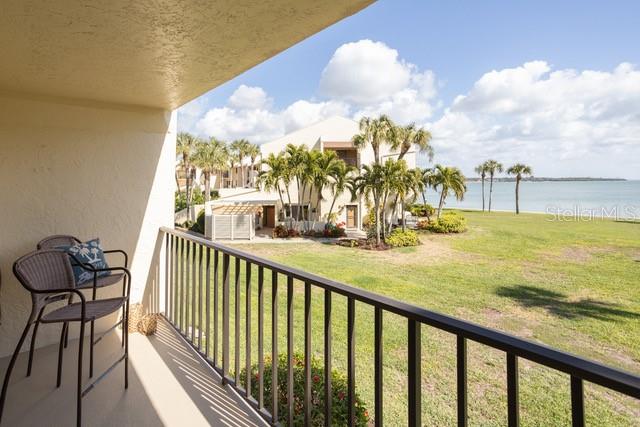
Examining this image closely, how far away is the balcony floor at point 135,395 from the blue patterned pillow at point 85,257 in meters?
0.64

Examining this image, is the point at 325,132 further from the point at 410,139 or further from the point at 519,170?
the point at 519,170

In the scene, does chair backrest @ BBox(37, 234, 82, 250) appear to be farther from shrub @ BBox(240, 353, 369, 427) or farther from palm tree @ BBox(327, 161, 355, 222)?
palm tree @ BBox(327, 161, 355, 222)

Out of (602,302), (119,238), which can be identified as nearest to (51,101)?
(119,238)

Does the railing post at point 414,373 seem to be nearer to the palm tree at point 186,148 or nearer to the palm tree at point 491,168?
the palm tree at point 186,148

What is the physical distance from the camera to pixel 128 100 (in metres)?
3.22

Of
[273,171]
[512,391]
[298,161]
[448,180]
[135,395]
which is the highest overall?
[298,161]

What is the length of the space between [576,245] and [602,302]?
9.74 metres

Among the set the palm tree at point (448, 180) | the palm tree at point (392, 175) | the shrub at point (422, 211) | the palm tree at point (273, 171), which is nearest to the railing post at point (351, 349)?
the palm tree at point (392, 175)

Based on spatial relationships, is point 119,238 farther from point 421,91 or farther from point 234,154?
point 421,91

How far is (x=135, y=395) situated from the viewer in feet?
7.29

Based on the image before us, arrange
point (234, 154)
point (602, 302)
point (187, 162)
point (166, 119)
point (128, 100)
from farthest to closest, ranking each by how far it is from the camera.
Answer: point (234, 154), point (187, 162), point (602, 302), point (166, 119), point (128, 100)

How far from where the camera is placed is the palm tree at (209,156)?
95.3ft

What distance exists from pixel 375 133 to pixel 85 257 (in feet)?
58.3

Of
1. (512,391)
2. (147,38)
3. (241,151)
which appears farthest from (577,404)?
(241,151)
